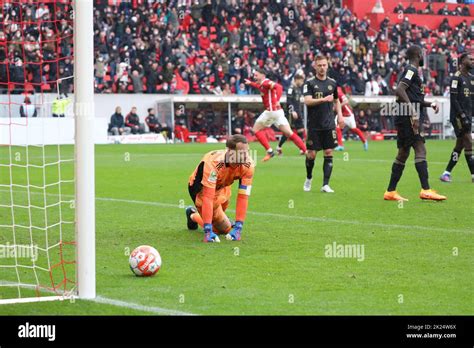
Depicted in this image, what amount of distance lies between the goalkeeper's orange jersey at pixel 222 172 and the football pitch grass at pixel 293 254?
0.62m

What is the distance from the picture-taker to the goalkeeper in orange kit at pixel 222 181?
368 inches

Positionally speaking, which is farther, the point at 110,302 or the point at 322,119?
the point at 322,119

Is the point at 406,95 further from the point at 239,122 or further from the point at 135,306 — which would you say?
the point at 239,122

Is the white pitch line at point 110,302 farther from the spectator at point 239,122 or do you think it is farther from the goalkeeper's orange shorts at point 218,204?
the spectator at point 239,122

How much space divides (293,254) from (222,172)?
4.47 ft

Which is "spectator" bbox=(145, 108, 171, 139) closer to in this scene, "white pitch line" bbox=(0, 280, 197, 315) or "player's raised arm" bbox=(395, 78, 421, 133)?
Answer: "player's raised arm" bbox=(395, 78, 421, 133)

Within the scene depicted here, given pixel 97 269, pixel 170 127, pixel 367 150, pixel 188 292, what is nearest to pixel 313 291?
pixel 188 292

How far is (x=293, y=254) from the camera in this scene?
8.71 metres

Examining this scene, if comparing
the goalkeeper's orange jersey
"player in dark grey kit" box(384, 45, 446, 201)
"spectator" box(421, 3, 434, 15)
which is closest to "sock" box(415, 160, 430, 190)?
"player in dark grey kit" box(384, 45, 446, 201)

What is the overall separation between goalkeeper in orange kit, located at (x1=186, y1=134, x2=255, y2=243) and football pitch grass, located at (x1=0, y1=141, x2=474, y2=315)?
0.77ft

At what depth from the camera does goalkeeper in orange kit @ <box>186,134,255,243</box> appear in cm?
934

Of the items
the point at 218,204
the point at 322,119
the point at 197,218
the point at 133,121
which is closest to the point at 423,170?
the point at 322,119
